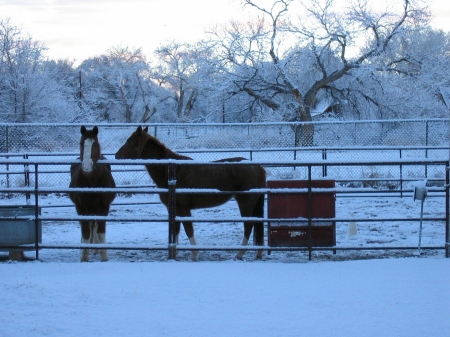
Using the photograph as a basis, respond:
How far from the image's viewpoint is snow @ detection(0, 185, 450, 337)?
4.62m

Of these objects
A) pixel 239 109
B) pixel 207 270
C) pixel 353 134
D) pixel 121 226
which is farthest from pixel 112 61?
pixel 207 270

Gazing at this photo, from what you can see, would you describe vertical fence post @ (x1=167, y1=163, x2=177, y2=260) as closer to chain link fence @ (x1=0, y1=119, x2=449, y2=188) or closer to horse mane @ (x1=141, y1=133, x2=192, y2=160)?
horse mane @ (x1=141, y1=133, x2=192, y2=160)

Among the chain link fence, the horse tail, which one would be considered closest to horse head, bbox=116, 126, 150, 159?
the horse tail

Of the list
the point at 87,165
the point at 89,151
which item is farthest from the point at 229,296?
the point at 89,151

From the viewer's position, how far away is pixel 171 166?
7.24 meters

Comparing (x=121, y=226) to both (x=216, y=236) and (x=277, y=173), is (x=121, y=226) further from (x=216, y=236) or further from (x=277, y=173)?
(x=277, y=173)

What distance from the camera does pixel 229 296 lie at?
553 centimetres

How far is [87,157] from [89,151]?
0.09 m

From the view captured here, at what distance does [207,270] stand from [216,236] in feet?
11.0

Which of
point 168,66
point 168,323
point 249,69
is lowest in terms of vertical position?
point 168,323

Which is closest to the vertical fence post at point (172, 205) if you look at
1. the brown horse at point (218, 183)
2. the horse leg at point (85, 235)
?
the brown horse at point (218, 183)

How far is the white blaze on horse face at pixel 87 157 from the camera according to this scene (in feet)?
23.6

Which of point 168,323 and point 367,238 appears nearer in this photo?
point 168,323

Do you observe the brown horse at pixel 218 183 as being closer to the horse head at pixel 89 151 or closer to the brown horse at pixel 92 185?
the brown horse at pixel 92 185
